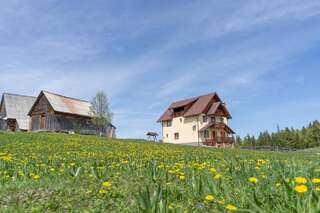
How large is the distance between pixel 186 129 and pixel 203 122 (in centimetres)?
441

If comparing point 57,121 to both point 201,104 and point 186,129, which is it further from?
point 201,104

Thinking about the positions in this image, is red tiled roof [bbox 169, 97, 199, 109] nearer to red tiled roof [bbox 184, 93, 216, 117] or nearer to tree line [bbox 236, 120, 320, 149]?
red tiled roof [bbox 184, 93, 216, 117]

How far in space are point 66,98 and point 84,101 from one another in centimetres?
466

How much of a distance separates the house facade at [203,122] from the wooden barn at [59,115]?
58.9 feet

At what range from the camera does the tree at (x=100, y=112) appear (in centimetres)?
5188

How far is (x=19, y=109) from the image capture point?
54156mm

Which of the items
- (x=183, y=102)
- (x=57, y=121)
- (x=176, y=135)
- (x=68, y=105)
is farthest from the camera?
(x=176, y=135)

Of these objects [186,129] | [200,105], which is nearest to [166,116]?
[186,129]

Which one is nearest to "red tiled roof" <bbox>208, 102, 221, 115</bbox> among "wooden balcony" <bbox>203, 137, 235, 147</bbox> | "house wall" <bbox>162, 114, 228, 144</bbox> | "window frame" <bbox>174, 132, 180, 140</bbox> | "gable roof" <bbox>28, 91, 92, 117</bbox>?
"house wall" <bbox>162, 114, 228, 144</bbox>

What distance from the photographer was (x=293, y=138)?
8769 centimetres

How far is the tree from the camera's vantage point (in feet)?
170

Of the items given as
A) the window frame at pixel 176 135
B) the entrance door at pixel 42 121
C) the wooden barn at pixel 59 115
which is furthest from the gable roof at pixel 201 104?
the entrance door at pixel 42 121

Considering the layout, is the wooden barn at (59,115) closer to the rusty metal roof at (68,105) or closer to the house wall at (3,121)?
the rusty metal roof at (68,105)

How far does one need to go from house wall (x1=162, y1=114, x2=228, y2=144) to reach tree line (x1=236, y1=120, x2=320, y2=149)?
1396 inches
